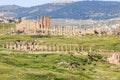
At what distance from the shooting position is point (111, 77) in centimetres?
11312

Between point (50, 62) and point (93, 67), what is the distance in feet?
44.2

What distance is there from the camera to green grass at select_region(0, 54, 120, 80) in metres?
90.4

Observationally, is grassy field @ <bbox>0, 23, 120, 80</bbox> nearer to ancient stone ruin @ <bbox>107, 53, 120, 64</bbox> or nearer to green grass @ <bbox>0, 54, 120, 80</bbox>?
green grass @ <bbox>0, 54, 120, 80</bbox>

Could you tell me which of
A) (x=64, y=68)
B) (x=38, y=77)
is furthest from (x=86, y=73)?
(x=38, y=77)

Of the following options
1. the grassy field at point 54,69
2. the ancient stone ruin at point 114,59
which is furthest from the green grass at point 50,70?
the ancient stone ruin at point 114,59

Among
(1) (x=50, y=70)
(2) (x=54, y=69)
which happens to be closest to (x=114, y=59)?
(2) (x=54, y=69)

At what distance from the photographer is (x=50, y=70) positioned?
361ft

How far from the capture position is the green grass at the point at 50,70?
297 feet

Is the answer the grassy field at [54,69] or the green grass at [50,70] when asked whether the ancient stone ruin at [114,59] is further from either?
the green grass at [50,70]

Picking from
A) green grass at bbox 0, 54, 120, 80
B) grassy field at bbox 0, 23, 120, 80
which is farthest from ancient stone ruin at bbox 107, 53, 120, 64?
green grass at bbox 0, 54, 120, 80

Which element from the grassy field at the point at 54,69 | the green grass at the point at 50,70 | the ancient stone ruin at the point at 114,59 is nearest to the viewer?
the green grass at the point at 50,70

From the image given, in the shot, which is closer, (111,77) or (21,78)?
(21,78)

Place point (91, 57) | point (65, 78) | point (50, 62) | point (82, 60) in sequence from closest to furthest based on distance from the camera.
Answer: point (65, 78), point (50, 62), point (82, 60), point (91, 57)

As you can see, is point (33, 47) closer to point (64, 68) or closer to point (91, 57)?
point (91, 57)
